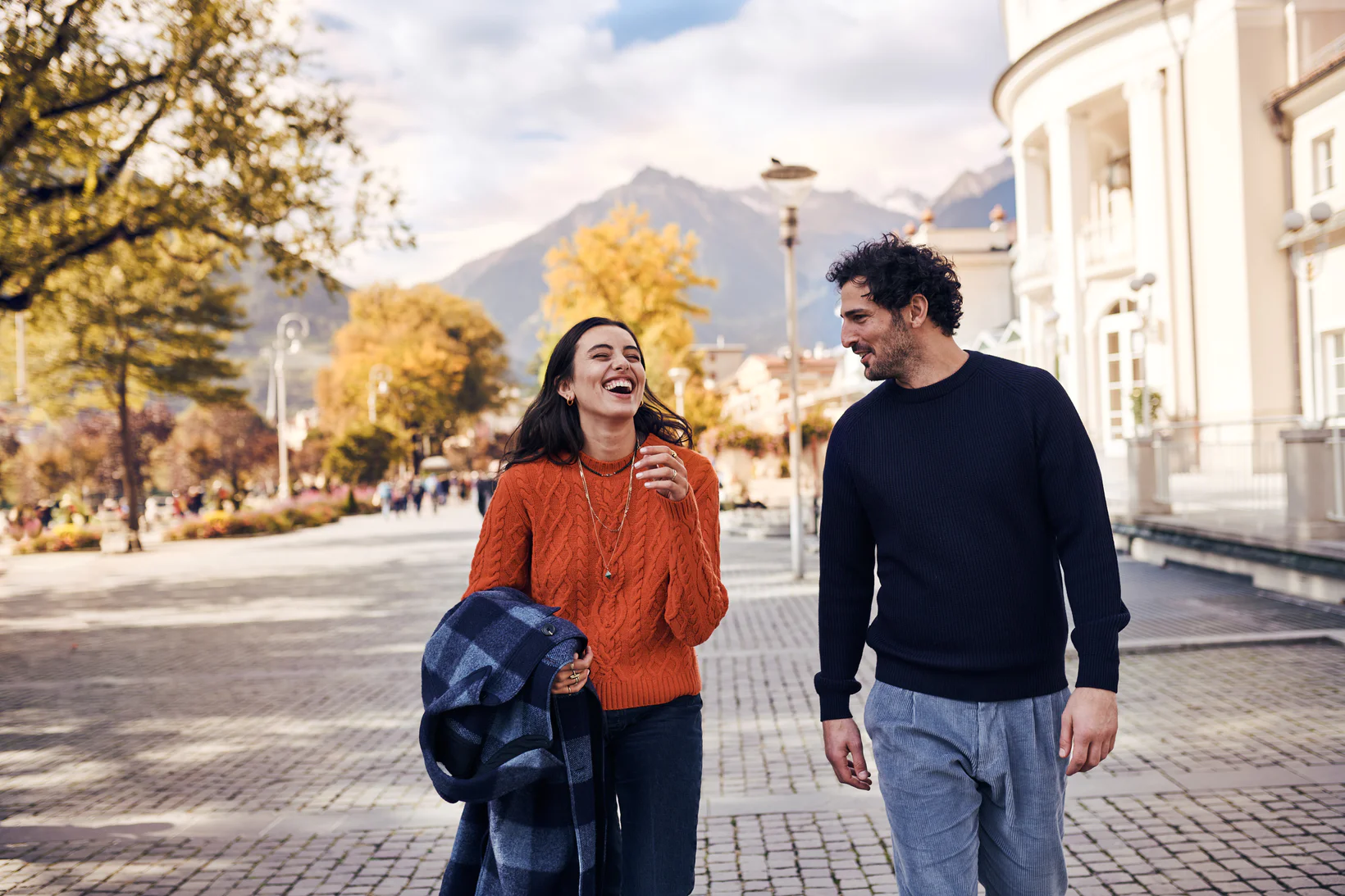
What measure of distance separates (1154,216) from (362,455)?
114ft

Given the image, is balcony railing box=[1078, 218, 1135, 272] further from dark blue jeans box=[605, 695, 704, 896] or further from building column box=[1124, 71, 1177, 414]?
dark blue jeans box=[605, 695, 704, 896]

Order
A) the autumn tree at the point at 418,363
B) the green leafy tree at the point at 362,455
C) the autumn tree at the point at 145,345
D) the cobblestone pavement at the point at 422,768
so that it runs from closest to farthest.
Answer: the cobblestone pavement at the point at 422,768, the autumn tree at the point at 145,345, the green leafy tree at the point at 362,455, the autumn tree at the point at 418,363

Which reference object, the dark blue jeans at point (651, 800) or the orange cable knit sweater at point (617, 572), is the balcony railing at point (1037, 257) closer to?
the orange cable knit sweater at point (617, 572)

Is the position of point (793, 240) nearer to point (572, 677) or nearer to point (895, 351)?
point (895, 351)

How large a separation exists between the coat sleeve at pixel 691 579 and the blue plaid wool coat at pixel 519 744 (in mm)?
302

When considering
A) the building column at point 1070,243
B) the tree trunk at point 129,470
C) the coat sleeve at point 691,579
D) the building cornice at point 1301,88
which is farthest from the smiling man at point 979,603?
the tree trunk at point 129,470

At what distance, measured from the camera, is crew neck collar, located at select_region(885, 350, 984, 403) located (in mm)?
2408

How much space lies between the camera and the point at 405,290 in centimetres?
7538

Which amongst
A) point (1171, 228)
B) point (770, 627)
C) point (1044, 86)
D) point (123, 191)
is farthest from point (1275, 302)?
point (123, 191)

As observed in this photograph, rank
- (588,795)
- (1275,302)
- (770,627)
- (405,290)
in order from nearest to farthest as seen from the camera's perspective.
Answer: (588,795) < (770,627) < (1275,302) < (405,290)

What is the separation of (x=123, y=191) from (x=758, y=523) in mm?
14387

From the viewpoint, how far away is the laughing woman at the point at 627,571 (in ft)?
8.36

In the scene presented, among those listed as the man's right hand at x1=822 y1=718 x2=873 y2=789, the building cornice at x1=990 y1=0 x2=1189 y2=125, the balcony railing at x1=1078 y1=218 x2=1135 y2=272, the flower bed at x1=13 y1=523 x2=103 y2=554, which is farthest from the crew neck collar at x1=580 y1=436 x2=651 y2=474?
the flower bed at x1=13 y1=523 x2=103 y2=554

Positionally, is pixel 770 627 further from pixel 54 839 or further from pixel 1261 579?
pixel 54 839
